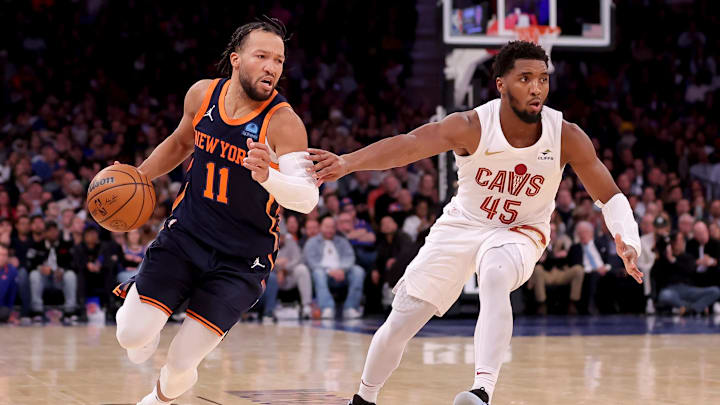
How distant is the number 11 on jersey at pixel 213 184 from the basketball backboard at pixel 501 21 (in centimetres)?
766

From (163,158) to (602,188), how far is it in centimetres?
225

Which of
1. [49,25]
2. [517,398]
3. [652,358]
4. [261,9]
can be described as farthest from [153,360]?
[261,9]

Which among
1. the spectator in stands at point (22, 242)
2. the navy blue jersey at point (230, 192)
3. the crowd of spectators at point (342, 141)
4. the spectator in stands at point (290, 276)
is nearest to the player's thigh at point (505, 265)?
the navy blue jersey at point (230, 192)

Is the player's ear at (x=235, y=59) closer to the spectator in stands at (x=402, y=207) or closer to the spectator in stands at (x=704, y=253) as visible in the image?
the spectator in stands at (x=402, y=207)

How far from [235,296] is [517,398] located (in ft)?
7.17

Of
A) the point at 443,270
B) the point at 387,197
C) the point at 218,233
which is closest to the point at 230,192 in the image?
the point at 218,233

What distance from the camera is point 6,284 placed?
12.4 metres

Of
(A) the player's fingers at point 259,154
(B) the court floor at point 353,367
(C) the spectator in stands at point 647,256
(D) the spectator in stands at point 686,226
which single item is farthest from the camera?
(D) the spectator in stands at point 686,226

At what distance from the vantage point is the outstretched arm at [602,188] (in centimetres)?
525

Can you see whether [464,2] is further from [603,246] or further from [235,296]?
[235,296]

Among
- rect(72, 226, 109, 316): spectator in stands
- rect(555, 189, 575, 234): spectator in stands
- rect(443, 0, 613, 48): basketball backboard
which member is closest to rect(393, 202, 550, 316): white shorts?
rect(443, 0, 613, 48): basketball backboard

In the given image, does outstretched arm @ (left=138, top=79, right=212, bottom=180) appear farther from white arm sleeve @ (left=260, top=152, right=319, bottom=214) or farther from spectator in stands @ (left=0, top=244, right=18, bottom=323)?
spectator in stands @ (left=0, top=244, right=18, bottom=323)

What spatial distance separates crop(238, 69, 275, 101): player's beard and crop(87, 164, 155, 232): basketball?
0.72 m

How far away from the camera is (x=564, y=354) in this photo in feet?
29.7
